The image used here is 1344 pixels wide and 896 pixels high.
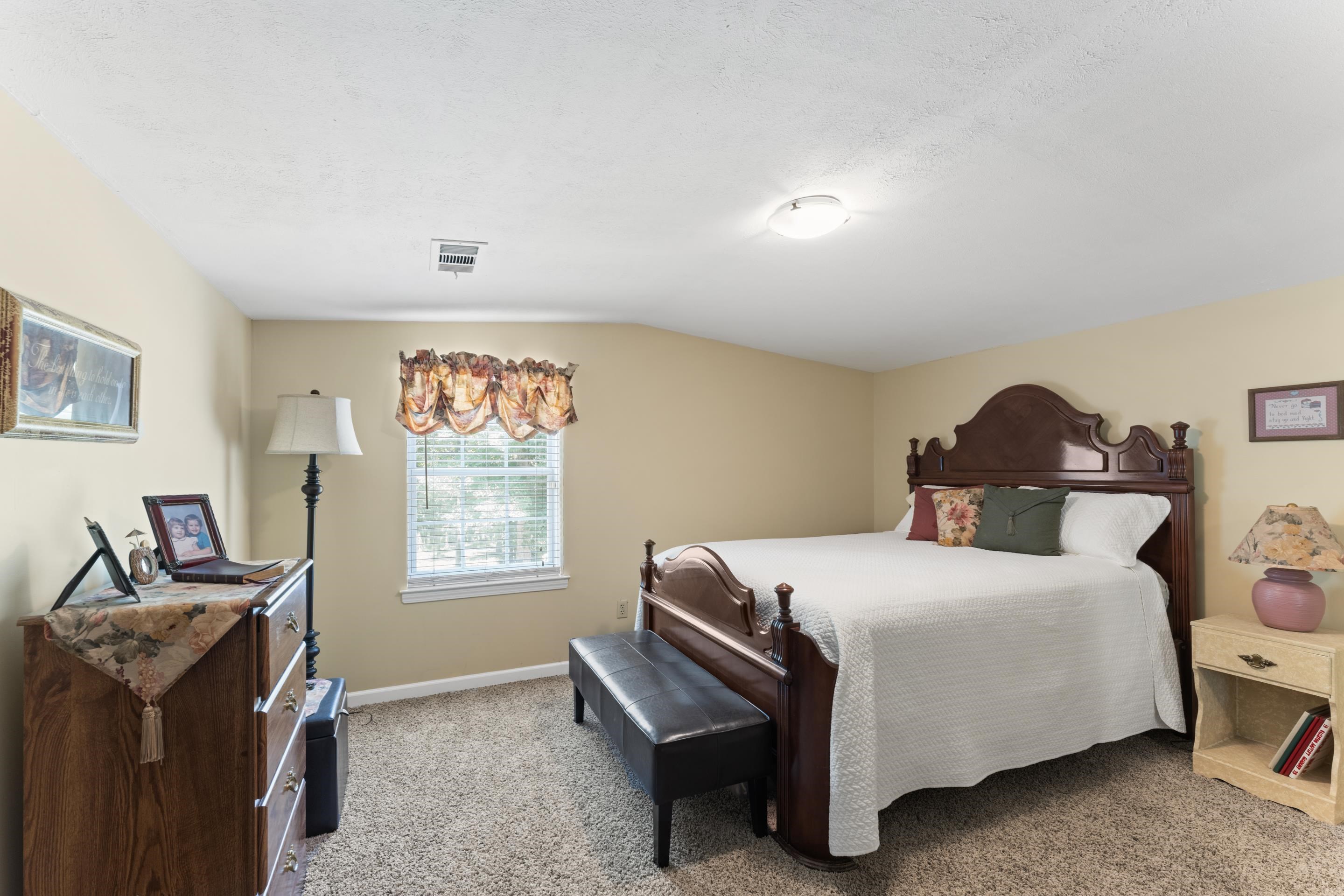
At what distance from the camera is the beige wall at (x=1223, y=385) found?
108 inches

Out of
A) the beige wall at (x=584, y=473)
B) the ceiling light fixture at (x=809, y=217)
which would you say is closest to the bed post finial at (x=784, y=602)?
the ceiling light fixture at (x=809, y=217)

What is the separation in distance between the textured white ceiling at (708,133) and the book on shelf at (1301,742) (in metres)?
1.81

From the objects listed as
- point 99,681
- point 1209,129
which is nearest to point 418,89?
point 99,681

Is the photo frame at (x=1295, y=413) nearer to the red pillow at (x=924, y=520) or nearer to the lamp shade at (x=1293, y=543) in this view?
the lamp shade at (x=1293, y=543)

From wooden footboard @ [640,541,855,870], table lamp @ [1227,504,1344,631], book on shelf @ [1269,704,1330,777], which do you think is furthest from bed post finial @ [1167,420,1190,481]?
wooden footboard @ [640,541,855,870]

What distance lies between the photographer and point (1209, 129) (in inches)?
68.9

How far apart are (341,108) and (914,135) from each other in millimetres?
1537

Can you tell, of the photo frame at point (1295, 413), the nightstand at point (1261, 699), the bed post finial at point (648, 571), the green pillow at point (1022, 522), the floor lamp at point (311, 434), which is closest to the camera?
the nightstand at point (1261, 699)

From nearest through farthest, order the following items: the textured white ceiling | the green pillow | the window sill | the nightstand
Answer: the textured white ceiling
the nightstand
the green pillow
the window sill

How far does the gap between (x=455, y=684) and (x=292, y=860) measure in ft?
6.44

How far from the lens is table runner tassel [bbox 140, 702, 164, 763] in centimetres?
142

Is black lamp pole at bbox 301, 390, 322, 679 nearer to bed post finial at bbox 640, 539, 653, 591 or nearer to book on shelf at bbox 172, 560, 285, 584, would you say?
book on shelf at bbox 172, 560, 285, 584

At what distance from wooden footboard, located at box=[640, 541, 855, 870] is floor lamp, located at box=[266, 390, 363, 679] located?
1946 millimetres

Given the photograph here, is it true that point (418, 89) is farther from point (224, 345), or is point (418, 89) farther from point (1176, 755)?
point (1176, 755)
